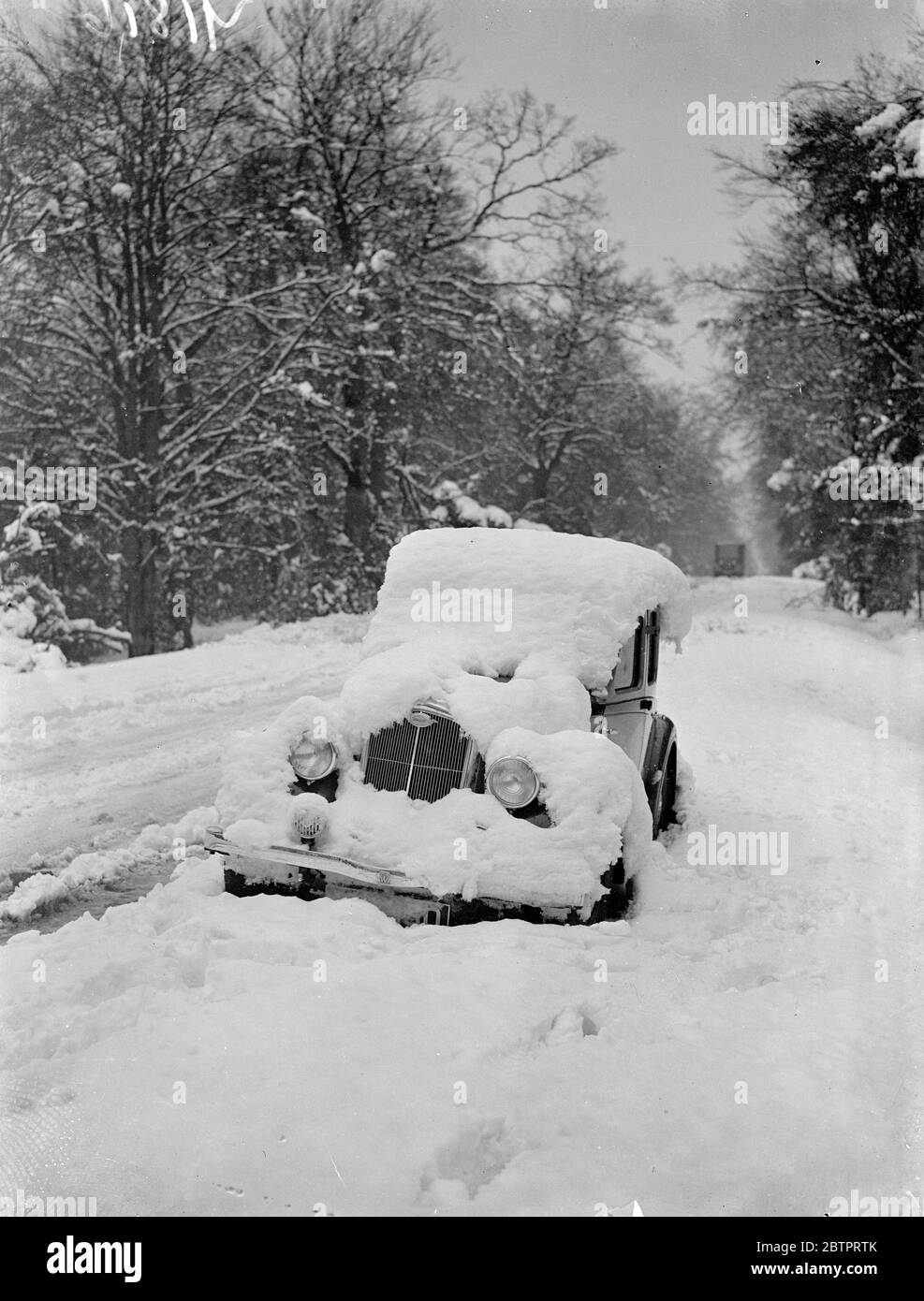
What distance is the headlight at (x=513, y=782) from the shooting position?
5.45 metres

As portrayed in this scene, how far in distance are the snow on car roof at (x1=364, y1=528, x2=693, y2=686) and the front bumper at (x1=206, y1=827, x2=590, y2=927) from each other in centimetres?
167

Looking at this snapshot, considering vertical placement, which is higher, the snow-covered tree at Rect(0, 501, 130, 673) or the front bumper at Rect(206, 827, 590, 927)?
the snow-covered tree at Rect(0, 501, 130, 673)

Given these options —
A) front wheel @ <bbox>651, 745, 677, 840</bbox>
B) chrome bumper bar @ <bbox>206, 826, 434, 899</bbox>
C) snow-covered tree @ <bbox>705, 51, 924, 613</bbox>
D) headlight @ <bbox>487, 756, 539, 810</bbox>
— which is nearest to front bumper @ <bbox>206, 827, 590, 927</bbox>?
chrome bumper bar @ <bbox>206, 826, 434, 899</bbox>

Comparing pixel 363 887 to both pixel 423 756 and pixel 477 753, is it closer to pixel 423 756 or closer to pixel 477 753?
pixel 423 756

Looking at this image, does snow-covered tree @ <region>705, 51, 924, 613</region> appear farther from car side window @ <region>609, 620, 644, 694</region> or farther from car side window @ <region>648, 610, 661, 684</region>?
car side window @ <region>609, 620, 644, 694</region>

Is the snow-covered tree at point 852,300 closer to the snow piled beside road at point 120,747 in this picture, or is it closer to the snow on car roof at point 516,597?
the snow on car roof at point 516,597

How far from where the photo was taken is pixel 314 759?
19.7 ft

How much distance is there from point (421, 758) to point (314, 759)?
62 cm

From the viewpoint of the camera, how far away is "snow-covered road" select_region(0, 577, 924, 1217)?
326 centimetres

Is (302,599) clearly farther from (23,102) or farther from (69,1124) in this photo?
(69,1124)

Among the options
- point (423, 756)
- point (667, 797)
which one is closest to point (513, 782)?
point (423, 756)

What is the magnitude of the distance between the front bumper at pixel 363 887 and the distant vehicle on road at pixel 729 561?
58357mm

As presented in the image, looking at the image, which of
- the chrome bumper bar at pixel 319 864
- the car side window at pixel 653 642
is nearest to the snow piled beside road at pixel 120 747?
the chrome bumper bar at pixel 319 864

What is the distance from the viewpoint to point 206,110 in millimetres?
18359
